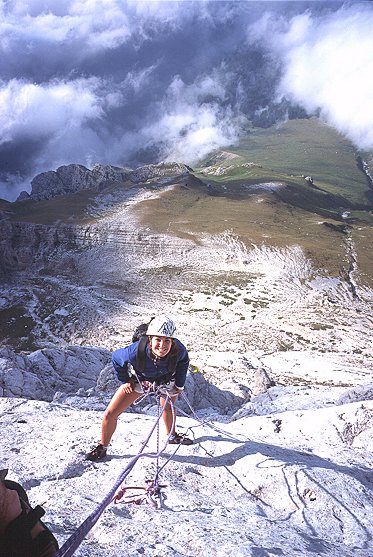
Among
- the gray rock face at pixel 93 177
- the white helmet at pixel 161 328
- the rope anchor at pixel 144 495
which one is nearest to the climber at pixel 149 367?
the white helmet at pixel 161 328

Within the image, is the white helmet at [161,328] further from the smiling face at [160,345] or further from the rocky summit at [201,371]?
the rocky summit at [201,371]

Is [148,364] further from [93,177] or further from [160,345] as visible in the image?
[93,177]

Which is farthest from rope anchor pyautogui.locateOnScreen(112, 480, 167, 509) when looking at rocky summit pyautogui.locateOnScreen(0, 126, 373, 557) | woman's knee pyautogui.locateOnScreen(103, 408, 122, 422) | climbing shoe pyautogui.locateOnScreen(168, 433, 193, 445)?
climbing shoe pyautogui.locateOnScreen(168, 433, 193, 445)

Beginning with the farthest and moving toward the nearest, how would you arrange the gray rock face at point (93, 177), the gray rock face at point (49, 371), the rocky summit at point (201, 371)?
the gray rock face at point (93, 177) → the gray rock face at point (49, 371) → the rocky summit at point (201, 371)

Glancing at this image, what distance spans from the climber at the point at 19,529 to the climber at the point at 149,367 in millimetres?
3717

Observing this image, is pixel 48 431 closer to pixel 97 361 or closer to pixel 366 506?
pixel 366 506

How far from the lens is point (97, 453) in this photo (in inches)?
269

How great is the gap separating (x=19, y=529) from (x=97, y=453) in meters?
4.73

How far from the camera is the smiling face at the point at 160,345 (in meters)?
6.29

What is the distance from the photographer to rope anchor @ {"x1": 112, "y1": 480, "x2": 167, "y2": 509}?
5508 mm

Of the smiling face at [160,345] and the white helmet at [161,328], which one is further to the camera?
the smiling face at [160,345]

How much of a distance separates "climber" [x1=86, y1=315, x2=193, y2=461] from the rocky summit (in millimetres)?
689

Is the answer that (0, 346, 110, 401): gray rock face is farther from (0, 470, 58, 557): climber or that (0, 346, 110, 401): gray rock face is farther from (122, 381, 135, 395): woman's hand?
(0, 470, 58, 557): climber

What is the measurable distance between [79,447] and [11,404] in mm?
2840
